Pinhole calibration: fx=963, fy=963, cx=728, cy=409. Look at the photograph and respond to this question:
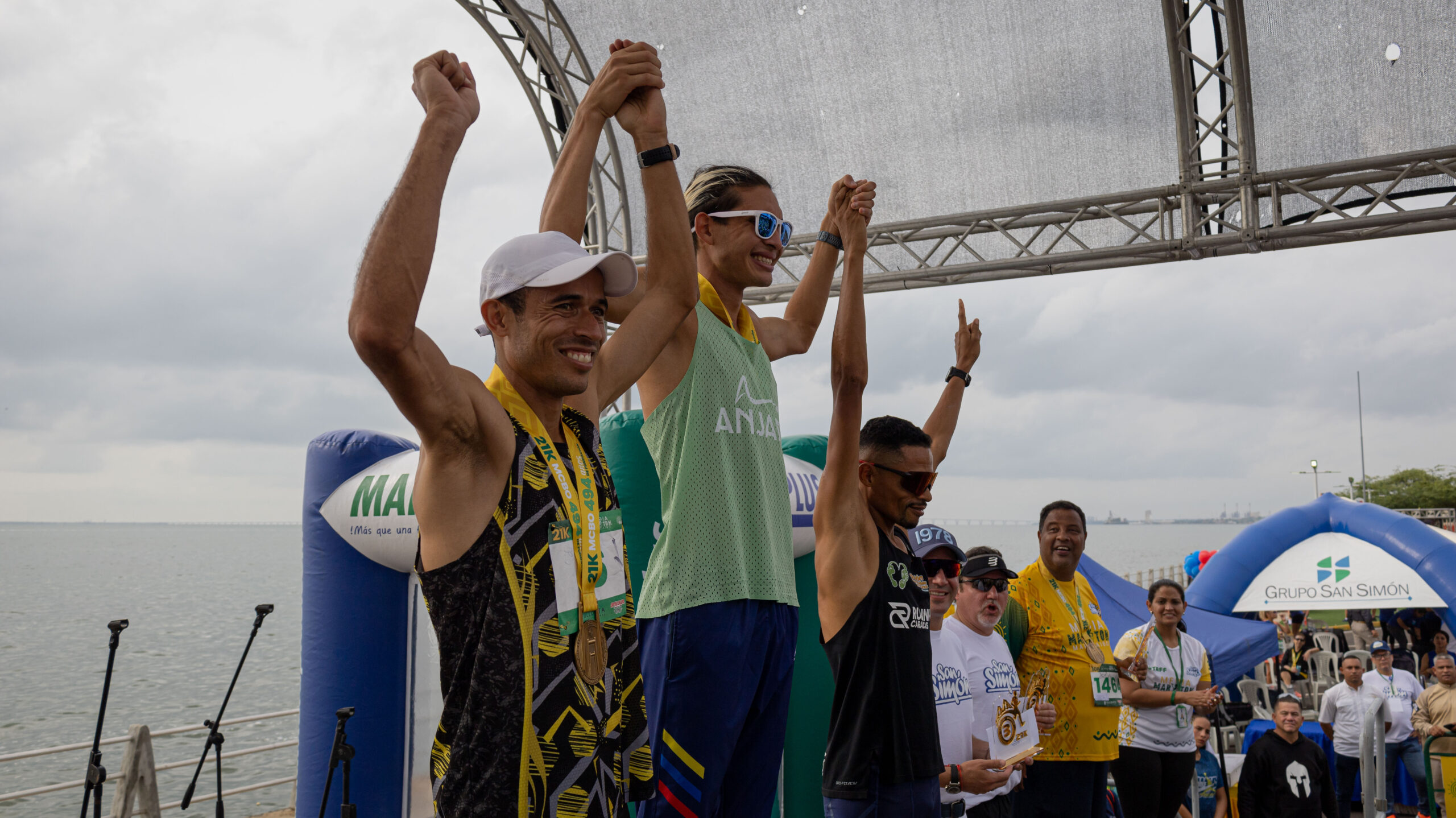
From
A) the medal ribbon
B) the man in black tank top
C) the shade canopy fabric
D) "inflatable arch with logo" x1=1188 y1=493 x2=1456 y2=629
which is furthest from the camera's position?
"inflatable arch with logo" x1=1188 y1=493 x2=1456 y2=629

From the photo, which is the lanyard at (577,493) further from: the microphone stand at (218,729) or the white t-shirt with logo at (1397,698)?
the white t-shirt with logo at (1397,698)

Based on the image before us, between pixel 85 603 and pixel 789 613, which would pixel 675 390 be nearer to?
pixel 789 613

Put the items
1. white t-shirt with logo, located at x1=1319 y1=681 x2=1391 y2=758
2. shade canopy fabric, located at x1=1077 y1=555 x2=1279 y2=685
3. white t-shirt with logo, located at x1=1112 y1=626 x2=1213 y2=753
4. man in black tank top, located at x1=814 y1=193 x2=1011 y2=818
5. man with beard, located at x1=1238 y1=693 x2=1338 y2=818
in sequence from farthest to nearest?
shade canopy fabric, located at x1=1077 y1=555 x2=1279 y2=685
white t-shirt with logo, located at x1=1319 y1=681 x2=1391 y2=758
man with beard, located at x1=1238 y1=693 x2=1338 y2=818
white t-shirt with logo, located at x1=1112 y1=626 x2=1213 y2=753
man in black tank top, located at x1=814 y1=193 x2=1011 y2=818

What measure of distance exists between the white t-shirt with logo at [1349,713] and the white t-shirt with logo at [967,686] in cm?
563

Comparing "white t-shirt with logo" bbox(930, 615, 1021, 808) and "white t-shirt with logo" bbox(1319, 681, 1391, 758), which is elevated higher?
"white t-shirt with logo" bbox(930, 615, 1021, 808)

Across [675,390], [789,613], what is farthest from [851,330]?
[789,613]

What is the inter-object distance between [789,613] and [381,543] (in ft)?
10.6

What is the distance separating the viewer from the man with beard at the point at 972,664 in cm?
315

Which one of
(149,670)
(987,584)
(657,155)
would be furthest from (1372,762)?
(149,670)

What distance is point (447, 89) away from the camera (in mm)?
1360

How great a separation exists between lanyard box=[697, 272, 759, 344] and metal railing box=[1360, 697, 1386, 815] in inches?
265

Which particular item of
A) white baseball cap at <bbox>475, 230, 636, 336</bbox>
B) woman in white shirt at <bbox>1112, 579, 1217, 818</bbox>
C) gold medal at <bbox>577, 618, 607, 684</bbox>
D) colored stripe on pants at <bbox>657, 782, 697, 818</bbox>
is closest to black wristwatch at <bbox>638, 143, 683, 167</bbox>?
white baseball cap at <bbox>475, 230, 636, 336</bbox>

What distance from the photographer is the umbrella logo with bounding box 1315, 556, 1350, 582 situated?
379 inches

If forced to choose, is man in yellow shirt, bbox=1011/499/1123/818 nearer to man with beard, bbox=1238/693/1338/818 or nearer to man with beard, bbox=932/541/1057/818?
man with beard, bbox=932/541/1057/818
